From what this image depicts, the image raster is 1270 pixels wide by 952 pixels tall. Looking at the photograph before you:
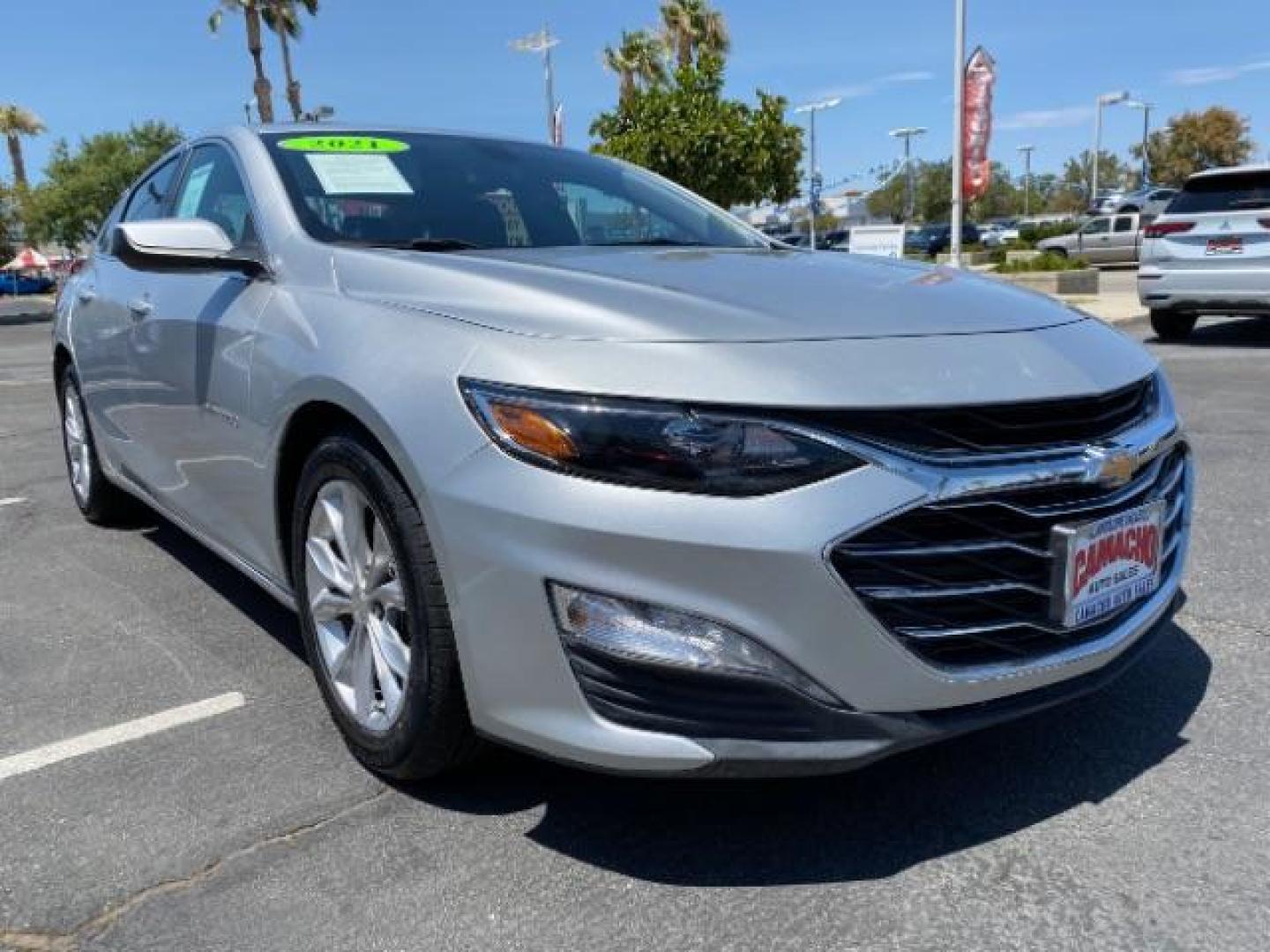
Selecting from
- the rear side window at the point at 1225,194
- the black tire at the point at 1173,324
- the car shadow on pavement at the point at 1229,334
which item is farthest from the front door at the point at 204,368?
the black tire at the point at 1173,324

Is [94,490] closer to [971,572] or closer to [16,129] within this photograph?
[971,572]

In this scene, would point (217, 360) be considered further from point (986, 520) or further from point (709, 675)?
point (986, 520)

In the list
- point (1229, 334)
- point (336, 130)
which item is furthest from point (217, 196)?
point (1229, 334)

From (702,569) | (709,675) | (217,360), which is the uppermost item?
(217,360)

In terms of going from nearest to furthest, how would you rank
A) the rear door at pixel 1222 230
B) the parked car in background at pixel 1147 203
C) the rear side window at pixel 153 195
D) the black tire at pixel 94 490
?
the rear side window at pixel 153 195
the black tire at pixel 94 490
the rear door at pixel 1222 230
the parked car in background at pixel 1147 203

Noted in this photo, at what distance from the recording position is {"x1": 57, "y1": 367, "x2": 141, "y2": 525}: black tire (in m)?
5.01

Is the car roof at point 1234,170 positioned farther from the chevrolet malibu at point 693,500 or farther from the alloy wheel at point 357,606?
the alloy wheel at point 357,606

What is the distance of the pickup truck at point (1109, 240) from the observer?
106ft

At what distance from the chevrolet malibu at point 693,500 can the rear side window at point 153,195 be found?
1.67m

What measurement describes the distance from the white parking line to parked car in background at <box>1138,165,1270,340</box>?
10216 millimetres

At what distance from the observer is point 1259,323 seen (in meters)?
13.4

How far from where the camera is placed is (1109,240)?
32.8m

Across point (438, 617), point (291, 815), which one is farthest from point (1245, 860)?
point (291, 815)

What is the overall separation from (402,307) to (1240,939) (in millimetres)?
2041
